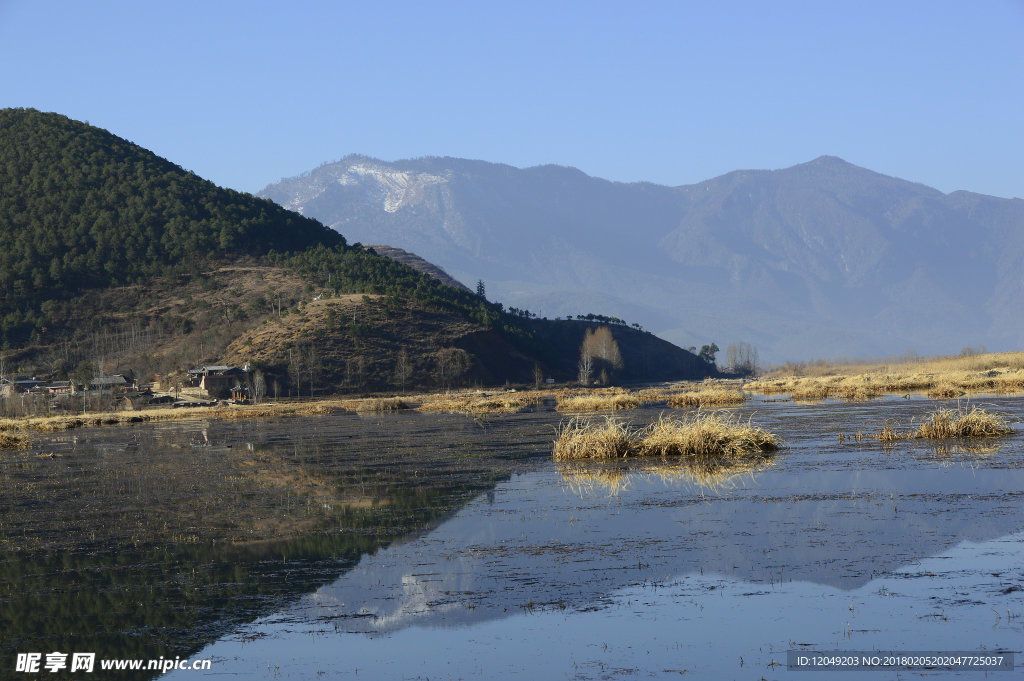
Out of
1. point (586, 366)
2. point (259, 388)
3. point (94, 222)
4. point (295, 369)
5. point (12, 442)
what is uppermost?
point (94, 222)

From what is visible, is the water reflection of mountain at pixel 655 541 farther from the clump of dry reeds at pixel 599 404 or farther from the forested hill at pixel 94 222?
the forested hill at pixel 94 222

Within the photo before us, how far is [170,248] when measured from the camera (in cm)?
17525

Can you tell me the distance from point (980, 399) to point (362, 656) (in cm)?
5734

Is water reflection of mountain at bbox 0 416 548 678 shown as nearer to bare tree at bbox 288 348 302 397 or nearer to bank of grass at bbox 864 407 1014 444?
bank of grass at bbox 864 407 1014 444

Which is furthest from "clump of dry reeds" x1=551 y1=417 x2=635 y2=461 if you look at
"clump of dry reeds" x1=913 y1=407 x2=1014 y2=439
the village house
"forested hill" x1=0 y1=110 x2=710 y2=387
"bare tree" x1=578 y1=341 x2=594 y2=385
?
"bare tree" x1=578 y1=341 x2=594 y2=385

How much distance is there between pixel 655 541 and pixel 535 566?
2.99m

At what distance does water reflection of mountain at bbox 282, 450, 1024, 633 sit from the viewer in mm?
16562

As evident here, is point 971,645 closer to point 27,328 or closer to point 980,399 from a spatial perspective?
point 980,399

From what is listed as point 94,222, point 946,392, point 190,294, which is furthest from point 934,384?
point 94,222

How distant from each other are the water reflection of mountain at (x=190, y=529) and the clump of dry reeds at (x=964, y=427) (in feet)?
52.7

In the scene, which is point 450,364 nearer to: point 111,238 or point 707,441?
point 111,238

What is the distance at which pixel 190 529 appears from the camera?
2420cm

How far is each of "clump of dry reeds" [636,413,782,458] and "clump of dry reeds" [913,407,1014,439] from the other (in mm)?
6595

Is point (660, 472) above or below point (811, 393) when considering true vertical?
below
